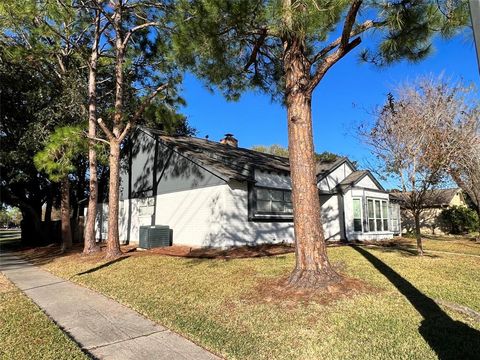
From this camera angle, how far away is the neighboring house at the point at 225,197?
14.8 m

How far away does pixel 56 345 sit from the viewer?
4.47 m

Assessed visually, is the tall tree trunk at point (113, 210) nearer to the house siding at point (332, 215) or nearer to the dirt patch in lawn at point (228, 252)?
the dirt patch in lawn at point (228, 252)

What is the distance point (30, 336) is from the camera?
4840mm

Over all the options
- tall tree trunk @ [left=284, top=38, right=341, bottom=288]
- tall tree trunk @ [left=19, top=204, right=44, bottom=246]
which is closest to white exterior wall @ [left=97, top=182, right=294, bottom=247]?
tall tree trunk @ [left=284, top=38, right=341, bottom=288]

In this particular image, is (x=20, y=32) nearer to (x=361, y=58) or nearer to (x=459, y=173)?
(x=361, y=58)

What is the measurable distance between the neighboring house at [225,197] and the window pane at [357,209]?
0.17 ft

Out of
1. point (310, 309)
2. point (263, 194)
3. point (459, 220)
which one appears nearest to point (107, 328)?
point (310, 309)

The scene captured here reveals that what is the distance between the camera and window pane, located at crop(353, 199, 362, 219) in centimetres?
1861

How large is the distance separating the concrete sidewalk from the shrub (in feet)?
86.7

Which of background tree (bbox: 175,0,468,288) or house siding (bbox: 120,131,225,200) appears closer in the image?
background tree (bbox: 175,0,468,288)

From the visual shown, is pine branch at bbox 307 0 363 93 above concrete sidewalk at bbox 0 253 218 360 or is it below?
above

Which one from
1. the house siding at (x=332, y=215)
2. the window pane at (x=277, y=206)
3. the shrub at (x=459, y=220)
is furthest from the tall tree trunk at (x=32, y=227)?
the shrub at (x=459, y=220)

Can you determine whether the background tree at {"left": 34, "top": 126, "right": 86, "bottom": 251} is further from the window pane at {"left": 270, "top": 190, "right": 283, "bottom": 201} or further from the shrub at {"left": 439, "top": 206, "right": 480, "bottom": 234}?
the shrub at {"left": 439, "top": 206, "right": 480, "bottom": 234}

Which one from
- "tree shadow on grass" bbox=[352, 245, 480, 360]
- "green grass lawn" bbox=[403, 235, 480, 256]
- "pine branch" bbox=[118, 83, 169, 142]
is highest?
"pine branch" bbox=[118, 83, 169, 142]
